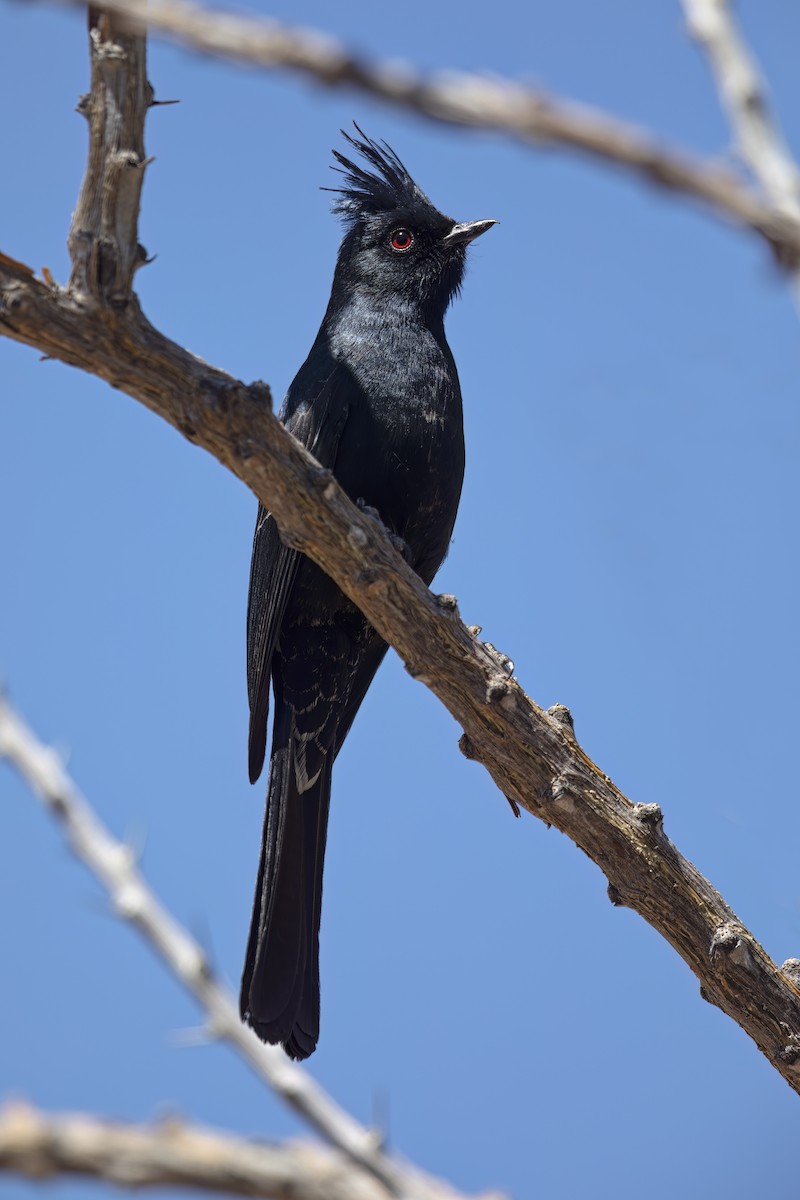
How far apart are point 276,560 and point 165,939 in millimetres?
2591

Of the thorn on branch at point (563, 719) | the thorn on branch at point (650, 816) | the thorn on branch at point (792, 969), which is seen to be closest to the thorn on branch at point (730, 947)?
the thorn on branch at point (792, 969)

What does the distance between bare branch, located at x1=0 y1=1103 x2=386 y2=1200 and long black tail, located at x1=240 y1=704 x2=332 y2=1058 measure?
2971 mm

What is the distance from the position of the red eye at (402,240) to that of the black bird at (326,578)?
0.26 metres

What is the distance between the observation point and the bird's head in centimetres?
537

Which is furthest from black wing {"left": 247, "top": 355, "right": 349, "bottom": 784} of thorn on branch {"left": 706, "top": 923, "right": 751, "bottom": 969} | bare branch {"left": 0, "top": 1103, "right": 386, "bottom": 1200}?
bare branch {"left": 0, "top": 1103, "right": 386, "bottom": 1200}

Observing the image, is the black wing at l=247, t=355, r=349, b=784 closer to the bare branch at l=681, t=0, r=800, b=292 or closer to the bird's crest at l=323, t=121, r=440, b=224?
the bird's crest at l=323, t=121, r=440, b=224

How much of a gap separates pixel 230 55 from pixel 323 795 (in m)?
3.99

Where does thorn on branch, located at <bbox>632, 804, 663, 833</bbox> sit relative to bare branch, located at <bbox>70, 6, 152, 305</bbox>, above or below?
below

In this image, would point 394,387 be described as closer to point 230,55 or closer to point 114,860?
point 114,860

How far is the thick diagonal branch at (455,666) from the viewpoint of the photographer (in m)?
3.26

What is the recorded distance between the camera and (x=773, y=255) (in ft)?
3.76

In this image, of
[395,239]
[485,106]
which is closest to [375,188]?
[395,239]

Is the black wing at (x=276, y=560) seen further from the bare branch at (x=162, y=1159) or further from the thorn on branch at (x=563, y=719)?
the bare branch at (x=162, y=1159)

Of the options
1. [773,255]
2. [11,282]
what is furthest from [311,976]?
[773,255]
